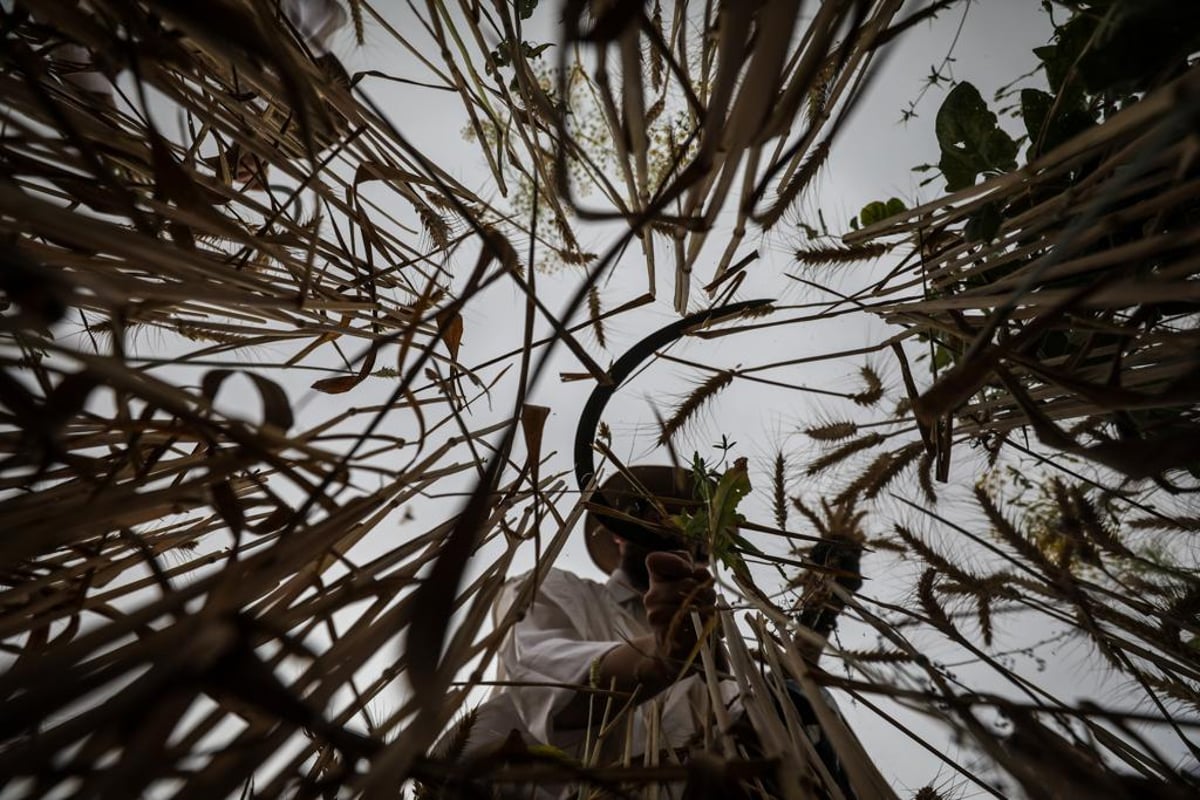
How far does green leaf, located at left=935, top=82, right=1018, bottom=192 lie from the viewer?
23.2 inches

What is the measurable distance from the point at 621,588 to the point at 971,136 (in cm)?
121

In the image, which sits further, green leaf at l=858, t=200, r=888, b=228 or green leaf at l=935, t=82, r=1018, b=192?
green leaf at l=858, t=200, r=888, b=228

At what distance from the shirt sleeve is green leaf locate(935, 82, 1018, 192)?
29.4 inches

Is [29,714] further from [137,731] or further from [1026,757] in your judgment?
[1026,757]

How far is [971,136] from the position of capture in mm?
600

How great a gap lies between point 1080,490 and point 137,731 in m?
0.98

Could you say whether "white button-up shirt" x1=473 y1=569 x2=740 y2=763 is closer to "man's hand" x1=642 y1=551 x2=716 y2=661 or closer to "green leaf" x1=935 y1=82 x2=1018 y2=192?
"man's hand" x1=642 y1=551 x2=716 y2=661

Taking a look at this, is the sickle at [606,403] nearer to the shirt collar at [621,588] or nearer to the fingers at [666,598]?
the fingers at [666,598]

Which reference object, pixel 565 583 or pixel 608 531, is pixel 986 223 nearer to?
pixel 608 531

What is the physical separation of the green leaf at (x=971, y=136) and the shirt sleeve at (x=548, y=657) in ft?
2.45

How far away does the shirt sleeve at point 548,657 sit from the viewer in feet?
3.18

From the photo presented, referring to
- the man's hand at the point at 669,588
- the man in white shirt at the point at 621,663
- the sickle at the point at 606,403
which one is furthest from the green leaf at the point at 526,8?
the man's hand at the point at 669,588

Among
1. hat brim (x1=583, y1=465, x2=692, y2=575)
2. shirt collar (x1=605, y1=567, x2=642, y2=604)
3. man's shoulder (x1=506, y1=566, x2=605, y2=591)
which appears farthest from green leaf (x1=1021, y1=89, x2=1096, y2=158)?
man's shoulder (x1=506, y1=566, x2=605, y2=591)

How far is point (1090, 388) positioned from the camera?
10.4 inches
